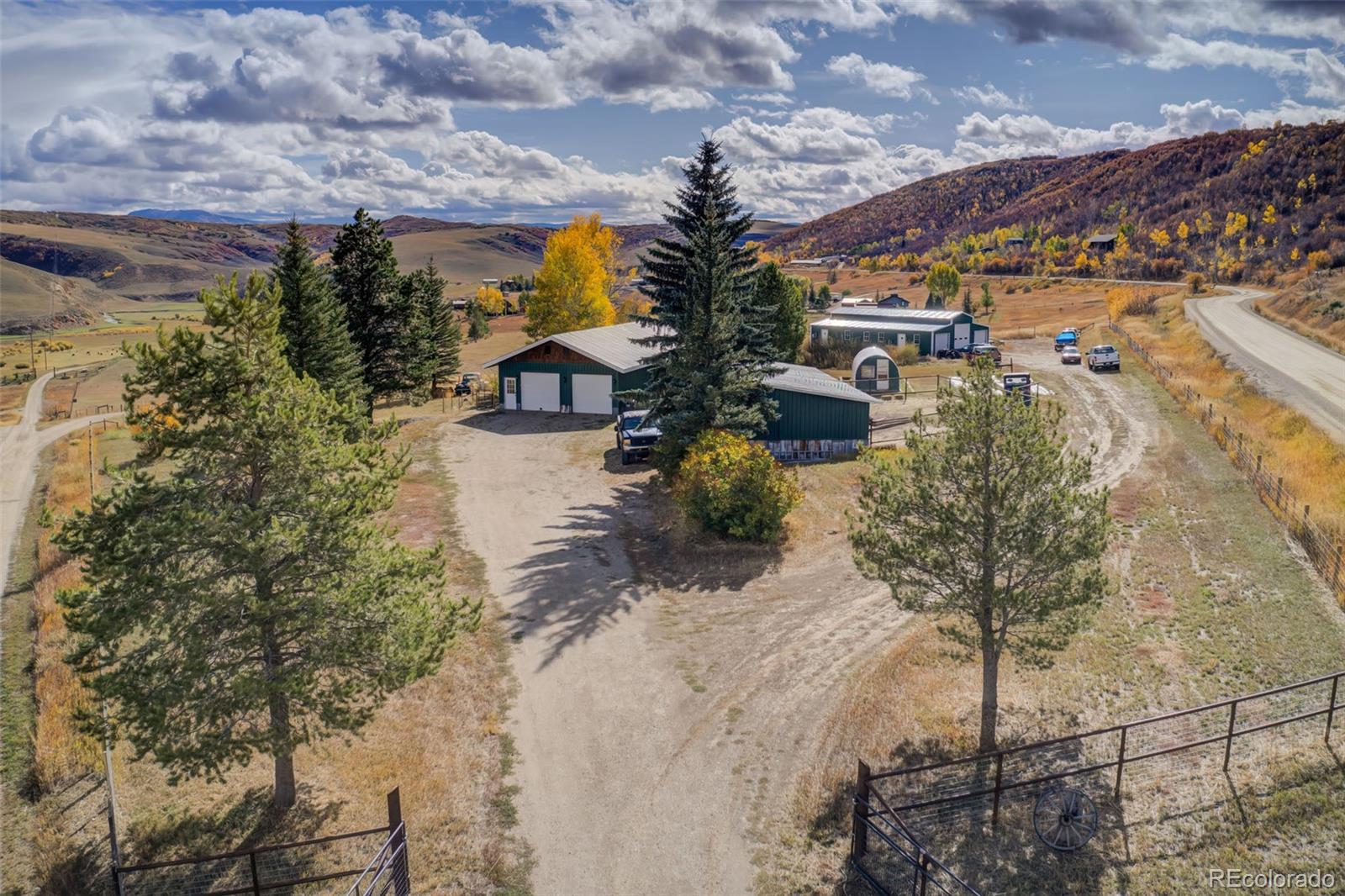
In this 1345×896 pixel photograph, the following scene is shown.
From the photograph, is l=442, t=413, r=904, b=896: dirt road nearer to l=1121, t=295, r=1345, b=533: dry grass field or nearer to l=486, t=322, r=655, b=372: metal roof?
l=486, t=322, r=655, b=372: metal roof

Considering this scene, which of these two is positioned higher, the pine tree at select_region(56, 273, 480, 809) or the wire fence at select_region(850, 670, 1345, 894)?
the pine tree at select_region(56, 273, 480, 809)

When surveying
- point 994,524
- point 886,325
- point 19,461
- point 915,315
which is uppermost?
point 915,315

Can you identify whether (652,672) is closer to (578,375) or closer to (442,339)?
(578,375)

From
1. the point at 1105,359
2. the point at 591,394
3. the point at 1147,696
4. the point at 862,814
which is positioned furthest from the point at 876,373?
the point at 862,814

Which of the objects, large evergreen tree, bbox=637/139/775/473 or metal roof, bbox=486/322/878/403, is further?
metal roof, bbox=486/322/878/403

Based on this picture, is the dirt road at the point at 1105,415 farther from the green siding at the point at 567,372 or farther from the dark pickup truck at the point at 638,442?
the green siding at the point at 567,372

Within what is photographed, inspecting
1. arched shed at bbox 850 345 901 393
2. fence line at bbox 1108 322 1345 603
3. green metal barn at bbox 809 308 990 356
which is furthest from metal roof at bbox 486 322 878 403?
green metal barn at bbox 809 308 990 356

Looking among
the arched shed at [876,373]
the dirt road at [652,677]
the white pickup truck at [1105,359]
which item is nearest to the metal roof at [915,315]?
the white pickup truck at [1105,359]

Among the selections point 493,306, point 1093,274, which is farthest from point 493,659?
point 1093,274
